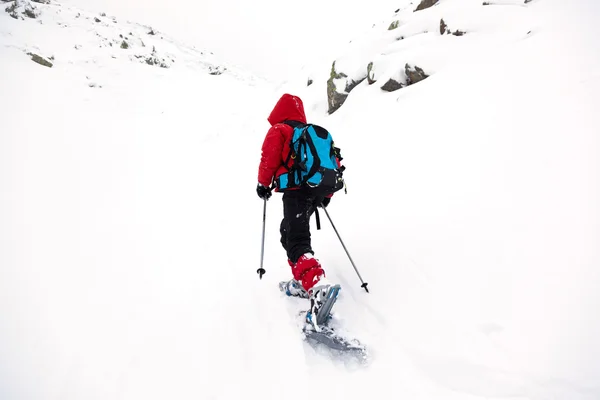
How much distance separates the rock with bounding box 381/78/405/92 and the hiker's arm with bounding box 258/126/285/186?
649cm

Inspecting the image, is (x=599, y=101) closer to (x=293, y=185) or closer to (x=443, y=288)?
(x=443, y=288)

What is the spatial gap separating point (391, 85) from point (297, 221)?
698 cm

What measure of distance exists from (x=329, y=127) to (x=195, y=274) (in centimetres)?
696

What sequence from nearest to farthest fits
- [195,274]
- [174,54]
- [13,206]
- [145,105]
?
1. [195,274]
2. [13,206]
3. [145,105]
4. [174,54]

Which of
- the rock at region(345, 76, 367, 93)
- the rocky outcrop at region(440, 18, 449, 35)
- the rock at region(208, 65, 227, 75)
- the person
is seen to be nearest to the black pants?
the person

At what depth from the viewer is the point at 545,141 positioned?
3.62 meters

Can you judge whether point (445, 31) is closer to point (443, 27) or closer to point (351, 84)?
point (443, 27)

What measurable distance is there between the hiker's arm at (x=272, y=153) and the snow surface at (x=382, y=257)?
5.14 feet

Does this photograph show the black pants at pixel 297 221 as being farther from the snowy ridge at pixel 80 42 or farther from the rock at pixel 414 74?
the snowy ridge at pixel 80 42

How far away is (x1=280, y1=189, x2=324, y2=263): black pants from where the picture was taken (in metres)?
2.97

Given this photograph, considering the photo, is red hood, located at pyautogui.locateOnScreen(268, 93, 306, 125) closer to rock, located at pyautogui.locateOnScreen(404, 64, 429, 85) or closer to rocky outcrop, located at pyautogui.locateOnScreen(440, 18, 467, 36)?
rock, located at pyautogui.locateOnScreen(404, 64, 429, 85)

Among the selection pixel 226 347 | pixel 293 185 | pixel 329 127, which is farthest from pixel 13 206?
pixel 329 127

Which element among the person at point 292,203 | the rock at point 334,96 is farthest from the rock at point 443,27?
the person at point 292,203

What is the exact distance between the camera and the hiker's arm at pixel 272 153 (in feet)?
9.87
